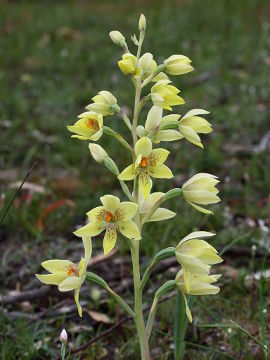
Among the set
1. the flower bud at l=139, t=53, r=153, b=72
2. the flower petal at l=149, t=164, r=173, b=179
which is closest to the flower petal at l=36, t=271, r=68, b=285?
the flower petal at l=149, t=164, r=173, b=179

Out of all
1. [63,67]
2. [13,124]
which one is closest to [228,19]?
[63,67]

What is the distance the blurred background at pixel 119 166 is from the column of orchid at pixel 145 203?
0.43m

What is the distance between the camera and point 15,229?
415cm

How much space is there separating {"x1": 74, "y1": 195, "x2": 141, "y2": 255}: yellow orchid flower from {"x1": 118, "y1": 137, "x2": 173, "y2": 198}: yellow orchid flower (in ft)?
0.25

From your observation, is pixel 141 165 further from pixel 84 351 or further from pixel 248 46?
pixel 248 46

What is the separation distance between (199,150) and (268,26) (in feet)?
15.3

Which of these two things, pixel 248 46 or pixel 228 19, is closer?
pixel 248 46

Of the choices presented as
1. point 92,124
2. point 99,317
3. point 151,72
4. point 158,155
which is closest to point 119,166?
point 99,317

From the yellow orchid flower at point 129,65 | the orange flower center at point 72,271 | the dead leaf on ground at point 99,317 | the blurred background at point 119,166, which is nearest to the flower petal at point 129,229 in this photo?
the orange flower center at point 72,271

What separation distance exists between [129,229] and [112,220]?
63 millimetres

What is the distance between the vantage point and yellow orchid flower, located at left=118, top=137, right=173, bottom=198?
204cm

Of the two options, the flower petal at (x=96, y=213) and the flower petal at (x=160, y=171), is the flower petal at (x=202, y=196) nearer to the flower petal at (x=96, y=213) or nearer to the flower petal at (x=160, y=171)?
the flower petal at (x=160, y=171)

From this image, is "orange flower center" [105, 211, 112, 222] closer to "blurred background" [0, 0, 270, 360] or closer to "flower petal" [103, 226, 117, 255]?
"flower petal" [103, 226, 117, 255]

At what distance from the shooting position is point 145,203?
7.20 ft
